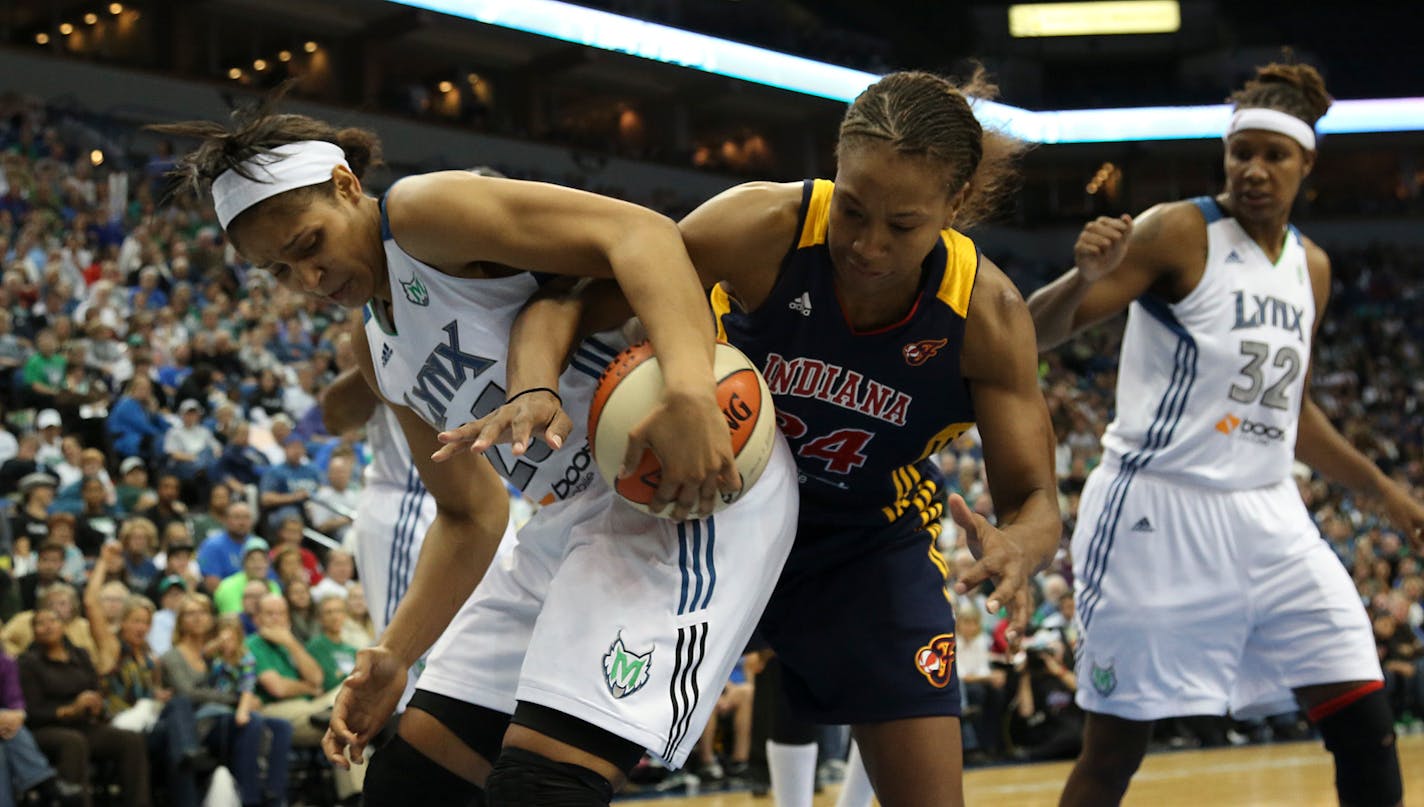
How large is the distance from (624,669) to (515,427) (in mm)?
507

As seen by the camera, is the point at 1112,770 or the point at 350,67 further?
the point at 350,67

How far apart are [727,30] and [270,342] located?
512 inches

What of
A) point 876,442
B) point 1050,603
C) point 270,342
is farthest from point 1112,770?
point 270,342

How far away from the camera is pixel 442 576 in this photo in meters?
3.30

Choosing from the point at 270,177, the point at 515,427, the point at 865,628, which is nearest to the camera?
the point at 515,427

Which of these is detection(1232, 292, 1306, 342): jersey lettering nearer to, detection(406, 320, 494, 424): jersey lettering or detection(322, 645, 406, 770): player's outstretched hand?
detection(406, 320, 494, 424): jersey lettering

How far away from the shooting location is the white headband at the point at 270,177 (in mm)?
2818

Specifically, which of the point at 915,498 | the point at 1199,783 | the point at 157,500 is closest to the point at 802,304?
the point at 915,498

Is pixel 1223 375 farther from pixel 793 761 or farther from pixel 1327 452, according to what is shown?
pixel 793 761

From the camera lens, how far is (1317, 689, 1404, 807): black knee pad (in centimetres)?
411

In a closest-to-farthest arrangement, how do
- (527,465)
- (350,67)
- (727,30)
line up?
(527,465) < (350,67) < (727,30)

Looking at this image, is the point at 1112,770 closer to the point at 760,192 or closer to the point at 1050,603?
the point at 760,192

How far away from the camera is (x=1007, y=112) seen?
3283 millimetres

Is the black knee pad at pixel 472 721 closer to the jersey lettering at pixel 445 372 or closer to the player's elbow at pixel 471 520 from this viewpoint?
the player's elbow at pixel 471 520
